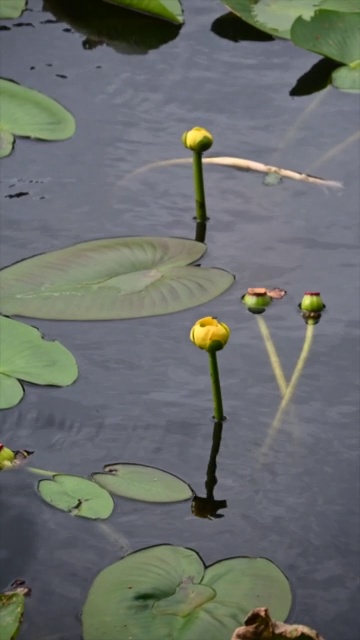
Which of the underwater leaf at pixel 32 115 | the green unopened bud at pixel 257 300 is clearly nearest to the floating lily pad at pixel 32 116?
the underwater leaf at pixel 32 115

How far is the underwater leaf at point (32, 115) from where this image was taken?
88.6 inches

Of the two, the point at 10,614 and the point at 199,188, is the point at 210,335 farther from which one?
the point at 199,188

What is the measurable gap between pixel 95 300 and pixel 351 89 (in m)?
0.89

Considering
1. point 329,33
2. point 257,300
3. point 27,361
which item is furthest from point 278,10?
point 27,361

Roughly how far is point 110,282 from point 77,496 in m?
0.45

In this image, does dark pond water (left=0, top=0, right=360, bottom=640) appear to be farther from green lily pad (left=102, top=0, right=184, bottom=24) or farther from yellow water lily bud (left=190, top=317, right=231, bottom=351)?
yellow water lily bud (left=190, top=317, right=231, bottom=351)

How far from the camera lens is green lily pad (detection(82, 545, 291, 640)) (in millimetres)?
1263

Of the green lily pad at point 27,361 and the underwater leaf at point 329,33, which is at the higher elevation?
the underwater leaf at point 329,33

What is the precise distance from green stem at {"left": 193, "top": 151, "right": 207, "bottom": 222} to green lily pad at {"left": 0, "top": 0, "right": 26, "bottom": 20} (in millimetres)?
844

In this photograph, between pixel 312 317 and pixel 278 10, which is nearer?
pixel 312 317

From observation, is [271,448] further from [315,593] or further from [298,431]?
[315,593]

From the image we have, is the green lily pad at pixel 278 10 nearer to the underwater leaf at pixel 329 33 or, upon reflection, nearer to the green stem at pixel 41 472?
the underwater leaf at pixel 329 33

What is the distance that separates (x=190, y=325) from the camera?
1.81 meters

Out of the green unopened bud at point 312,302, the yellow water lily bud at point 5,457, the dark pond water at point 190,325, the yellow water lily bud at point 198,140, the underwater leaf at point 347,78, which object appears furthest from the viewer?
the underwater leaf at point 347,78
